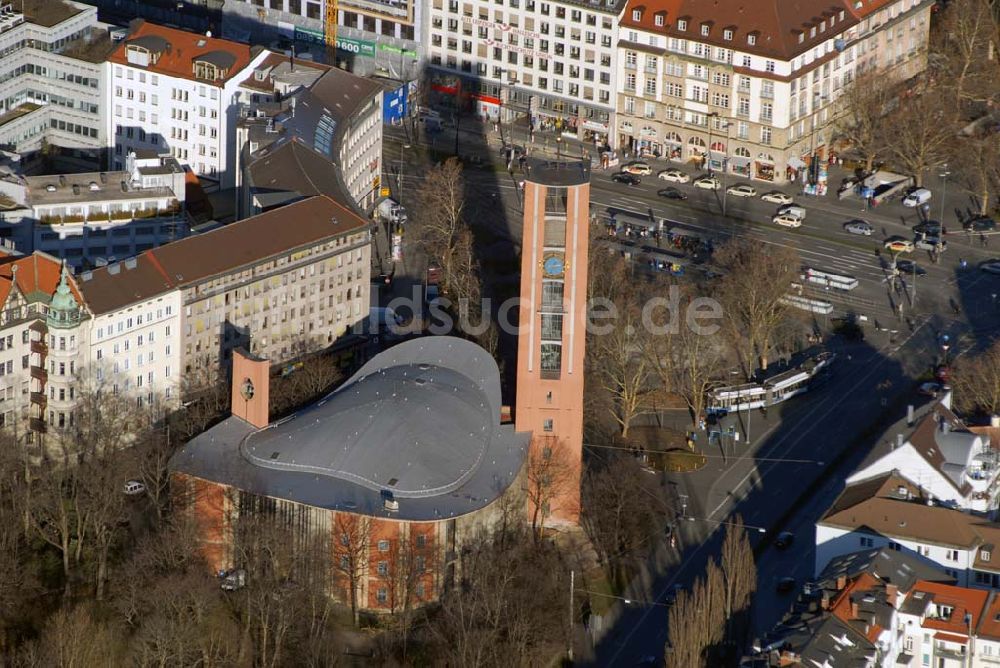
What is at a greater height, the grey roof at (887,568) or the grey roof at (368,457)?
the grey roof at (368,457)

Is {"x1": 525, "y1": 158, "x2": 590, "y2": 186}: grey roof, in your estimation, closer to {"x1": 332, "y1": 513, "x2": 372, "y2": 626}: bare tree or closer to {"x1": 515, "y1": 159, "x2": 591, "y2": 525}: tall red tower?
{"x1": 515, "y1": 159, "x2": 591, "y2": 525}: tall red tower

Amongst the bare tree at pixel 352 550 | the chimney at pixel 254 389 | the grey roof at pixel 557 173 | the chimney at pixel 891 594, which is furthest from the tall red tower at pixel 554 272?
the chimney at pixel 891 594

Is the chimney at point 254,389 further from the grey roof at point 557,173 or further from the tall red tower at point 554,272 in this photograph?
the grey roof at point 557,173

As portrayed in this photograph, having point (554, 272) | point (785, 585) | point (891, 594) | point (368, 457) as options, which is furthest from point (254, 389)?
point (891, 594)

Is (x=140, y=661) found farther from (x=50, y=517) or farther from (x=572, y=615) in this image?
(x=572, y=615)

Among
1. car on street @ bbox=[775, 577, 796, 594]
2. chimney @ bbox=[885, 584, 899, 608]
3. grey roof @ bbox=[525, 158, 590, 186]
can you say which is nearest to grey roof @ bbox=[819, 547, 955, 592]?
chimney @ bbox=[885, 584, 899, 608]

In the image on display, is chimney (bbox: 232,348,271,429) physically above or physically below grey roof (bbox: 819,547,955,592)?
above

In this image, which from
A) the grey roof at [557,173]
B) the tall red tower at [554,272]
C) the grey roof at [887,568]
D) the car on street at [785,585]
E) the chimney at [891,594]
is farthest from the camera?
the car on street at [785,585]
